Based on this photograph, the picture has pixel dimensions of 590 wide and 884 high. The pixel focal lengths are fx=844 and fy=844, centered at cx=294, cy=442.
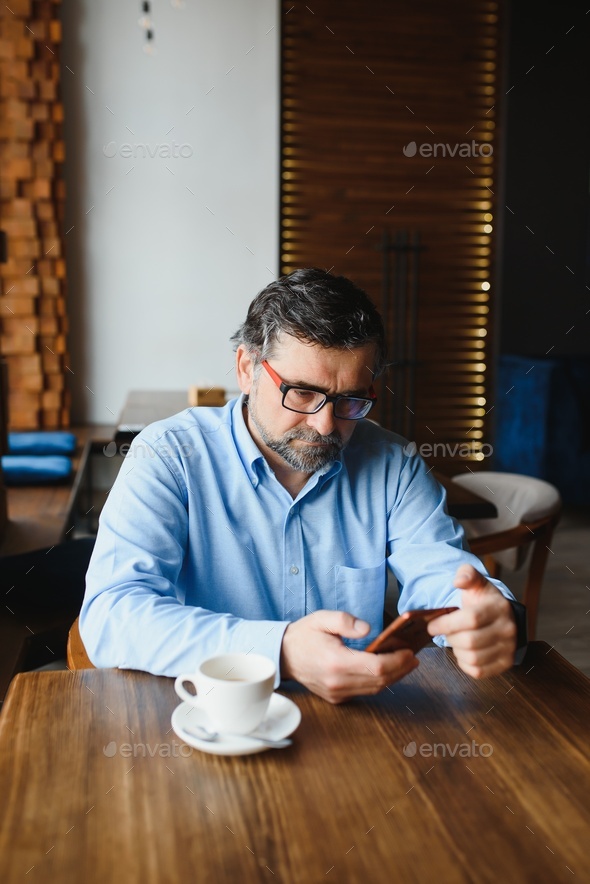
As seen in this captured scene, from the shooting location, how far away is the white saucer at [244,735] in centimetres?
94

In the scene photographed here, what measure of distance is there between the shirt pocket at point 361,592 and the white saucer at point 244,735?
51 centimetres

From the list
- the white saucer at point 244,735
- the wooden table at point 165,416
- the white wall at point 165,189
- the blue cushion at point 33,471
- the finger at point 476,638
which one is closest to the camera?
the white saucer at point 244,735

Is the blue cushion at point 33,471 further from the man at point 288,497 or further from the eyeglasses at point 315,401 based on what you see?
the eyeglasses at point 315,401

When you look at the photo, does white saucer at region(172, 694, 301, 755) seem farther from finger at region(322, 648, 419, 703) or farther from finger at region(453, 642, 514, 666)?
finger at region(453, 642, 514, 666)

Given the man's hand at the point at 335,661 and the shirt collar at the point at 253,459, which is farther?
the shirt collar at the point at 253,459

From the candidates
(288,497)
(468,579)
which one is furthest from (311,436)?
(468,579)

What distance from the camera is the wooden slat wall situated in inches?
205

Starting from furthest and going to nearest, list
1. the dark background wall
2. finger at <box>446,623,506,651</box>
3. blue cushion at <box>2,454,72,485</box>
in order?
the dark background wall, blue cushion at <box>2,454,72,485</box>, finger at <box>446,623,506,651</box>

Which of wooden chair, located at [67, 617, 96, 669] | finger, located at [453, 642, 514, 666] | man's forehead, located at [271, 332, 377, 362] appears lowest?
wooden chair, located at [67, 617, 96, 669]

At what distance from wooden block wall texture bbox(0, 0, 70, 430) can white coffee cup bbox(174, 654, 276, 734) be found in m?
4.22

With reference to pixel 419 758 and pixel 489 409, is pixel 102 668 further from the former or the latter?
pixel 489 409

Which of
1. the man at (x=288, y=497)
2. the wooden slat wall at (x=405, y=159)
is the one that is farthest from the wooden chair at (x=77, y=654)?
the wooden slat wall at (x=405, y=159)

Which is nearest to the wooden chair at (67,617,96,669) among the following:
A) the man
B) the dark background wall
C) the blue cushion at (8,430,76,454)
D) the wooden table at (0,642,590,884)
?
the man

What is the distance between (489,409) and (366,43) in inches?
97.3
